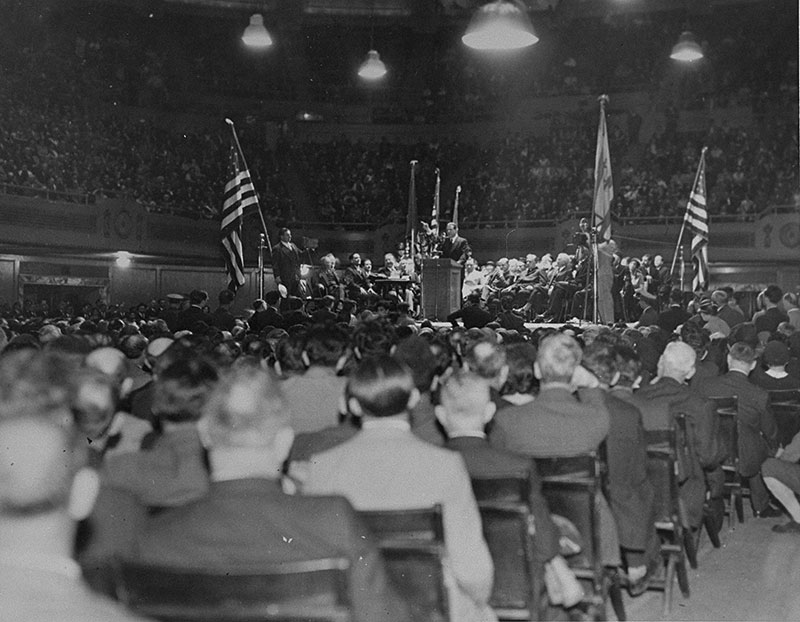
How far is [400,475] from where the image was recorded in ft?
10.00

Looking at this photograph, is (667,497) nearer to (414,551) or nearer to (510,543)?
(510,543)

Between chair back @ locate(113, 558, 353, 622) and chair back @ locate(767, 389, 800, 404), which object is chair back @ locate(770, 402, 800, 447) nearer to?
chair back @ locate(767, 389, 800, 404)

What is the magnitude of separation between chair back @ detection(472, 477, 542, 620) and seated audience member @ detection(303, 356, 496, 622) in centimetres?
30

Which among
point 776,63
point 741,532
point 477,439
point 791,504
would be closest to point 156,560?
point 477,439

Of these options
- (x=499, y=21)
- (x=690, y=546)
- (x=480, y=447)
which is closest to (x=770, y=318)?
(x=499, y=21)

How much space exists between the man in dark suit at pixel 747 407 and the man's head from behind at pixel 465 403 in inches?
145

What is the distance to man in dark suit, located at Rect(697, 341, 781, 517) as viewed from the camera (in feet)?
22.1

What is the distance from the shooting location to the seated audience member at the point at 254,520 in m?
2.38

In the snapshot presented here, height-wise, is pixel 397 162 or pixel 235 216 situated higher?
pixel 397 162

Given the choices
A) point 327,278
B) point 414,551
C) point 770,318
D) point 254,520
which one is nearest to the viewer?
point 254,520

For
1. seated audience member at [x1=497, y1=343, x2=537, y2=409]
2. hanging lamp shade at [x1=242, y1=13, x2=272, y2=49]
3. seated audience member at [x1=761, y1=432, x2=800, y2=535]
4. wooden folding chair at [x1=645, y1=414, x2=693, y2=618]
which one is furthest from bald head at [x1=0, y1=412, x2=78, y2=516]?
hanging lamp shade at [x1=242, y1=13, x2=272, y2=49]

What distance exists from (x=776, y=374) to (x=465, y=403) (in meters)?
4.88

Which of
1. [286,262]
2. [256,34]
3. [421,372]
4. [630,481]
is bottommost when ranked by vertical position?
[630,481]

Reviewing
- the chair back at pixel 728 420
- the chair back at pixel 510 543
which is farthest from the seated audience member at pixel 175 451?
the chair back at pixel 728 420
